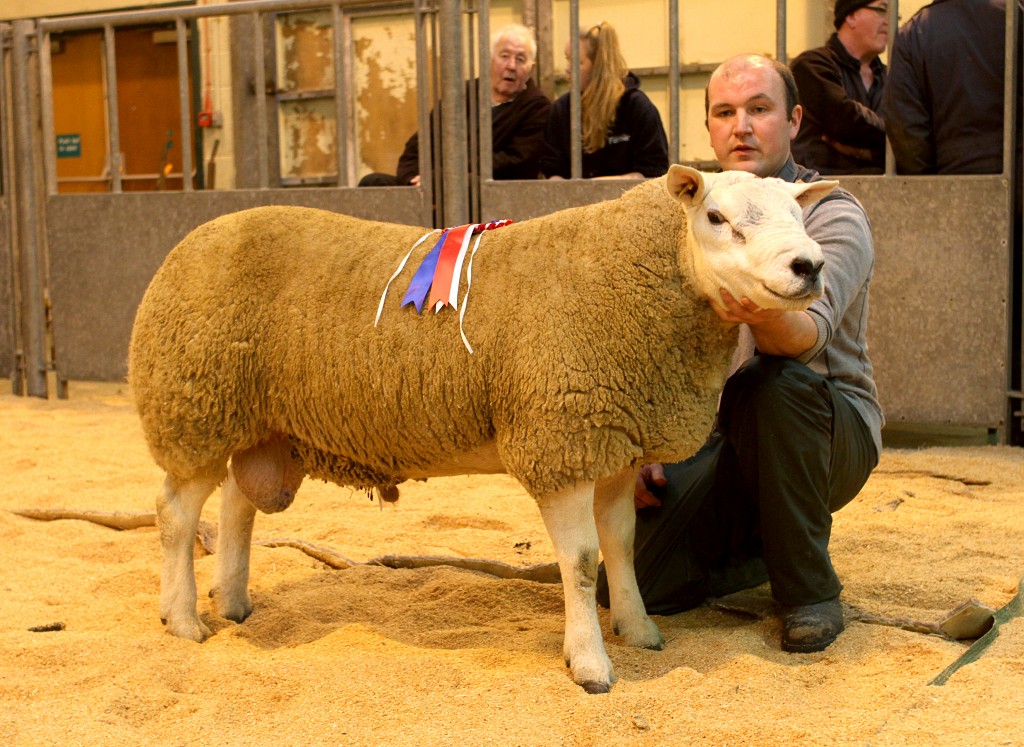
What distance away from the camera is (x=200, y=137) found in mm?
9828

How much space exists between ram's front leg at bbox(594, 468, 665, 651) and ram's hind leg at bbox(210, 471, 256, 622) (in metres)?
1.02

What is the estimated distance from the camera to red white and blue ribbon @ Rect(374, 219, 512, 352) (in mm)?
2773

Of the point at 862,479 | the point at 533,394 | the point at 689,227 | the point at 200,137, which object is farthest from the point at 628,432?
the point at 200,137

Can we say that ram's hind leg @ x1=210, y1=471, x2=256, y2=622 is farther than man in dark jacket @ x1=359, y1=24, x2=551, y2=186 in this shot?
No

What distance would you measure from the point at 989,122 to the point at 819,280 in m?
3.14

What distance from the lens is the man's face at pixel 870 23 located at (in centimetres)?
542

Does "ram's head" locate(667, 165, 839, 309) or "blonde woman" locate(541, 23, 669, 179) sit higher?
"blonde woman" locate(541, 23, 669, 179)

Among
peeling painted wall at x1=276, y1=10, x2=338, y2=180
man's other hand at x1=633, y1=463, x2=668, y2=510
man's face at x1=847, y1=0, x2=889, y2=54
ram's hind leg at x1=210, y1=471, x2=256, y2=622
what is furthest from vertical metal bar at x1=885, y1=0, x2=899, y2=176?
peeling painted wall at x1=276, y1=10, x2=338, y2=180

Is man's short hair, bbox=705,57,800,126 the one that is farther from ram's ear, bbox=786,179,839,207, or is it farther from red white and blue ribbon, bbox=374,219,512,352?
red white and blue ribbon, bbox=374,219,512,352

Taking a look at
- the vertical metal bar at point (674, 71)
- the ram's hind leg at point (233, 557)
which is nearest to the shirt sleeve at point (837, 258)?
the ram's hind leg at point (233, 557)

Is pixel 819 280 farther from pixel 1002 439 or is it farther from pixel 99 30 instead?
pixel 99 30

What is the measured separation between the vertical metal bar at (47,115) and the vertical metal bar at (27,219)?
0.11 meters

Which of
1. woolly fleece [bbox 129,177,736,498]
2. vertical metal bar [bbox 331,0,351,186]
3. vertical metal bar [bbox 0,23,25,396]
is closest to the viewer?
woolly fleece [bbox 129,177,736,498]

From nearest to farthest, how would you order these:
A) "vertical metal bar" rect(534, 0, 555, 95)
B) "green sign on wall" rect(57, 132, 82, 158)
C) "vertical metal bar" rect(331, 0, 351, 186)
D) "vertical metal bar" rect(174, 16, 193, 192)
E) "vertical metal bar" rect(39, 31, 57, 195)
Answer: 1. "vertical metal bar" rect(331, 0, 351, 186)
2. "vertical metal bar" rect(174, 16, 193, 192)
3. "vertical metal bar" rect(39, 31, 57, 195)
4. "vertical metal bar" rect(534, 0, 555, 95)
5. "green sign on wall" rect(57, 132, 82, 158)
